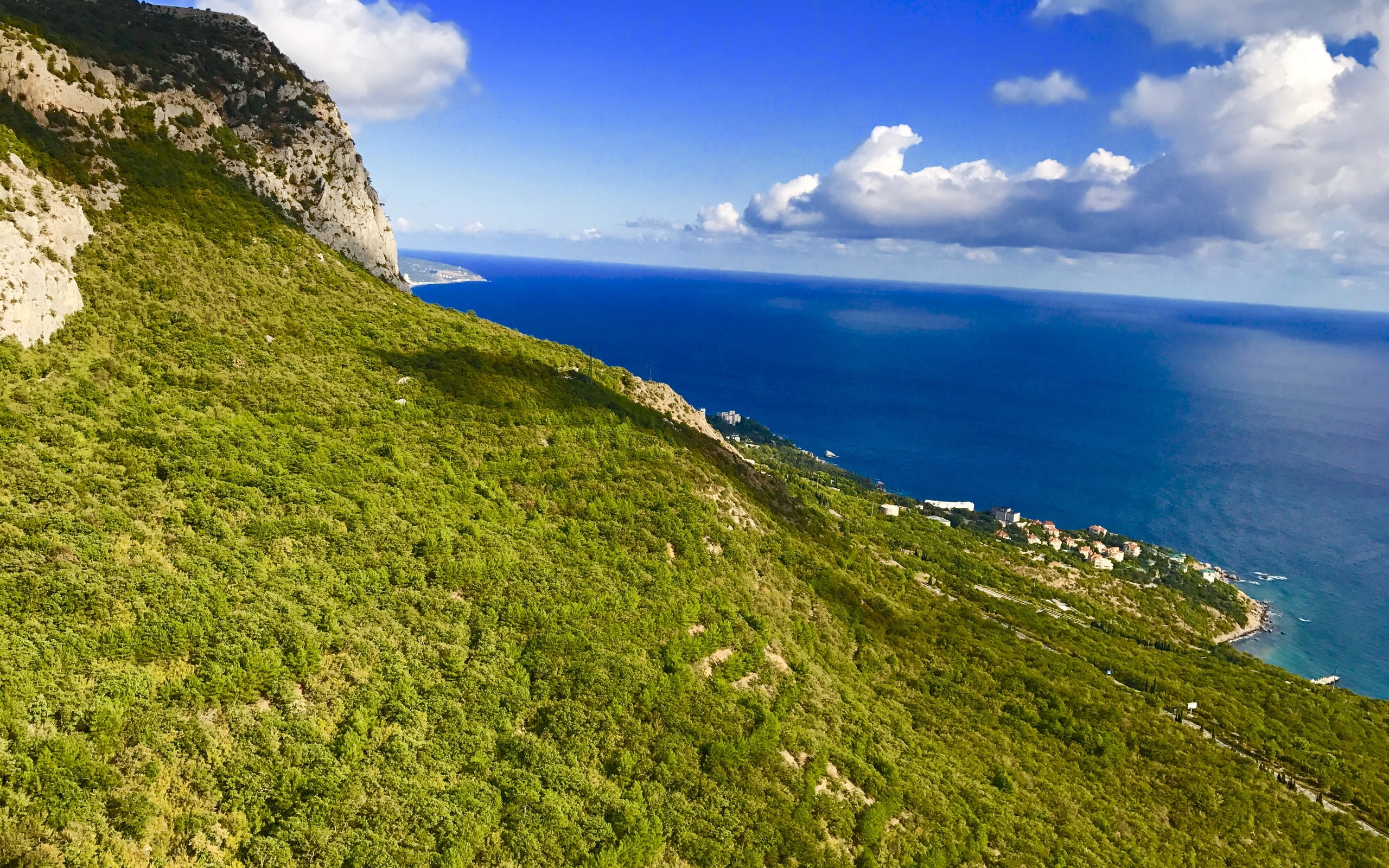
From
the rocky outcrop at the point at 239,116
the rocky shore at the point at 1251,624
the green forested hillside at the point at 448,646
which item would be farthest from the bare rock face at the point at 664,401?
the rocky shore at the point at 1251,624

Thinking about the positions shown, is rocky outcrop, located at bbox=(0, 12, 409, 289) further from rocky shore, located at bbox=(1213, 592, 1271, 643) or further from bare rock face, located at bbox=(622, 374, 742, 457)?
rocky shore, located at bbox=(1213, 592, 1271, 643)

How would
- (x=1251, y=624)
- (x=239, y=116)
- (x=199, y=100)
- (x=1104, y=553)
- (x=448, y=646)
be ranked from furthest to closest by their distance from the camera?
(x=1104, y=553) < (x=1251, y=624) < (x=239, y=116) < (x=199, y=100) < (x=448, y=646)

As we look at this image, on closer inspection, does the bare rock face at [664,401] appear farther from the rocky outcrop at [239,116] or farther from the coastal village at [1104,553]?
the coastal village at [1104,553]

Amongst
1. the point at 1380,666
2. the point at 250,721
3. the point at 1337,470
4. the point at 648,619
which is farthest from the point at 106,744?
the point at 1337,470

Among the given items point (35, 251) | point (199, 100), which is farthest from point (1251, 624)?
point (199, 100)

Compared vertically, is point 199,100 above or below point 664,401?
above

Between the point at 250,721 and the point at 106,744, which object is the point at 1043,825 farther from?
the point at 106,744

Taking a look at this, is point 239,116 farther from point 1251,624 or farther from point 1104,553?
point 1251,624
